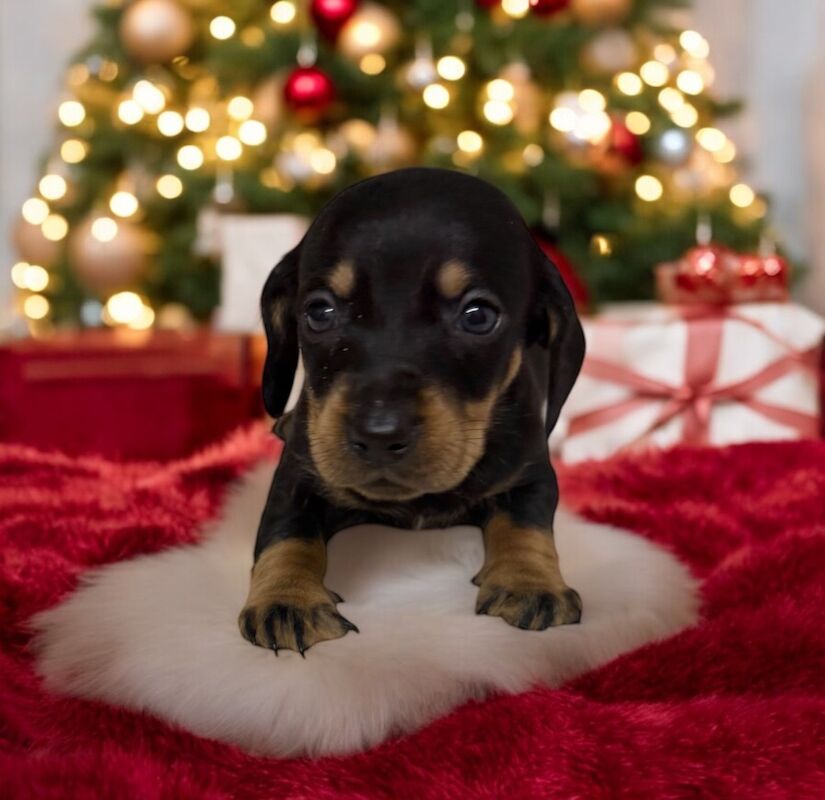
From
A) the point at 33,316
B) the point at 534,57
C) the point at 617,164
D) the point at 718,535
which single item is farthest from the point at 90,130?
the point at 718,535

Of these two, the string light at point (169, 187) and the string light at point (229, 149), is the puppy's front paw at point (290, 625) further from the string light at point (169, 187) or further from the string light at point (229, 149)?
the string light at point (169, 187)

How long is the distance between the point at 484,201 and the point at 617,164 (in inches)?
91.8

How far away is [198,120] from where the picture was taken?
3492 mm

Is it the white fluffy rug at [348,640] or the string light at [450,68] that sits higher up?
the string light at [450,68]

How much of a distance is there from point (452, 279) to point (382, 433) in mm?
180

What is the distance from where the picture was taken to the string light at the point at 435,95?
3141 mm

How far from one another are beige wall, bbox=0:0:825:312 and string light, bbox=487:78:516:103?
3.80 ft

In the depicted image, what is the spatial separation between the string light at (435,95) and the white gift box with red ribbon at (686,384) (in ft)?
4.10

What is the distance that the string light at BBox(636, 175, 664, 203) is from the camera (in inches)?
126

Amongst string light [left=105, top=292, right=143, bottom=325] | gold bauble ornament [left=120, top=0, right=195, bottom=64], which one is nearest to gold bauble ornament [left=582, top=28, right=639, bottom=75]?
gold bauble ornament [left=120, top=0, right=195, bottom=64]

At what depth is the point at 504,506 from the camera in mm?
1069

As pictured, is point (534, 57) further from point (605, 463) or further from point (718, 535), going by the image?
point (718, 535)

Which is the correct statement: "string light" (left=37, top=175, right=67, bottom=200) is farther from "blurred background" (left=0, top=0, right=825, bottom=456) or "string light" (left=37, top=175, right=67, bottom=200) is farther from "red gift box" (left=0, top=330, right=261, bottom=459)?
"red gift box" (left=0, top=330, right=261, bottom=459)

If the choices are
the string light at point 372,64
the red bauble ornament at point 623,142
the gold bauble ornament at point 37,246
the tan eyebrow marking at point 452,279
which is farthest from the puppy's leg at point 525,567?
the gold bauble ornament at point 37,246
